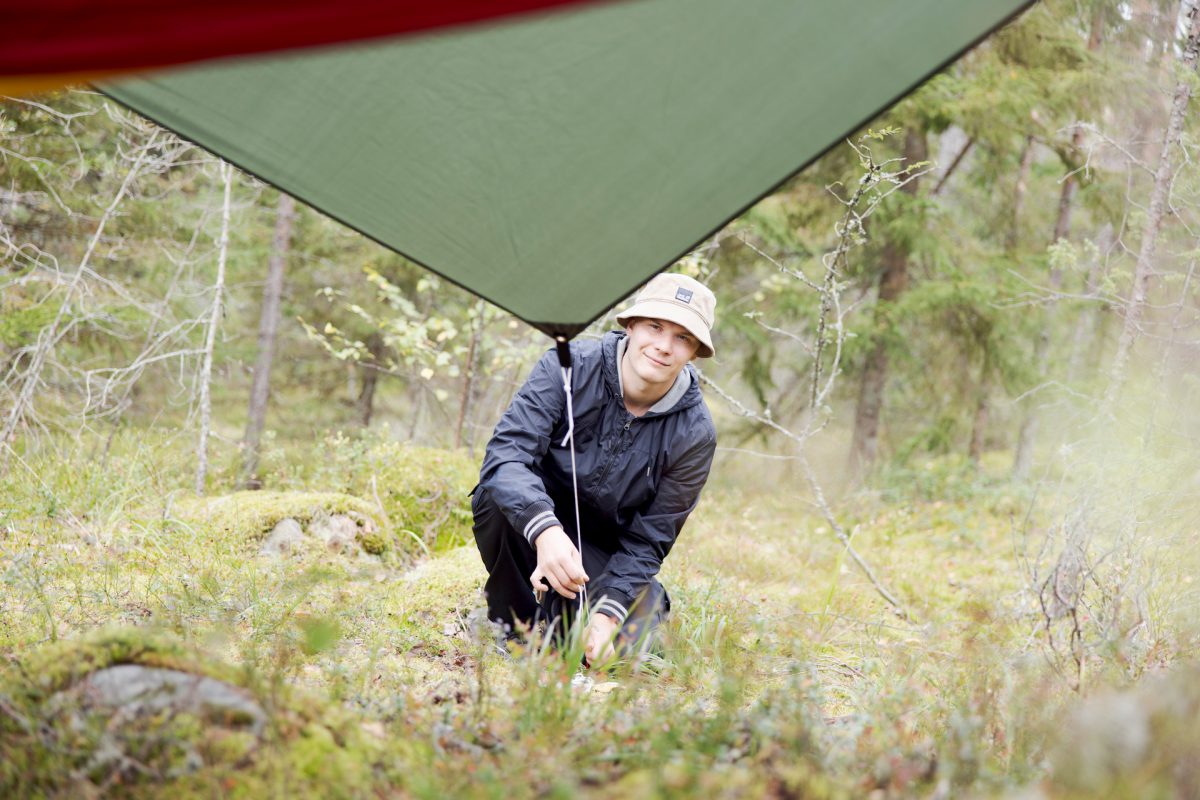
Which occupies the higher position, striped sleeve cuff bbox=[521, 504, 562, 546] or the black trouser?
striped sleeve cuff bbox=[521, 504, 562, 546]

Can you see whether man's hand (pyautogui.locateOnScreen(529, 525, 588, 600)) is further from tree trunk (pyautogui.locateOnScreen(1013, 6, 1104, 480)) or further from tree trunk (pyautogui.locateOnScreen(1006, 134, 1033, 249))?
tree trunk (pyautogui.locateOnScreen(1006, 134, 1033, 249))

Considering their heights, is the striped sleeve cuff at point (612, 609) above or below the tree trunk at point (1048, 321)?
below

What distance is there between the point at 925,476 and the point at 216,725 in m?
8.26

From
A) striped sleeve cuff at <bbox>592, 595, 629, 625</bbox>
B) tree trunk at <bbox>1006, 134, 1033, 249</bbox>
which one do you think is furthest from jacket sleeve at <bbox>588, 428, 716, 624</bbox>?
tree trunk at <bbox>1006, 134, 1033, 249</bbox>

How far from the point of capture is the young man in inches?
131

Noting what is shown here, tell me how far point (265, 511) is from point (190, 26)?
12.2 feet

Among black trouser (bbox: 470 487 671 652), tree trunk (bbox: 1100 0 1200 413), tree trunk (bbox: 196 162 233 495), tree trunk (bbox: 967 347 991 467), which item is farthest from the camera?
tree trunk (bbox: 967 347 991 467)

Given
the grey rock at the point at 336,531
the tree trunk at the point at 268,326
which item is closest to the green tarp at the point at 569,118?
the grey rock at the point at 336,531

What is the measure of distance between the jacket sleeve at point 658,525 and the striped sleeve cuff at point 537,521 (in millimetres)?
512

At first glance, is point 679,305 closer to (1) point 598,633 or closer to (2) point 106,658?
(1) point 598,633

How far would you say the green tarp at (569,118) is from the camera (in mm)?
1942

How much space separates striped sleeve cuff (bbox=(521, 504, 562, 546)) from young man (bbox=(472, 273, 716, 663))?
0.44 ft

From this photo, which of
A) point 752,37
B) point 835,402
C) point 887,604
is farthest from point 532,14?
point 835,402

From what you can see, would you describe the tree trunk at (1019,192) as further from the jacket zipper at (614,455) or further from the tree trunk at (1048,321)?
the jacket zipper at (614,455)
